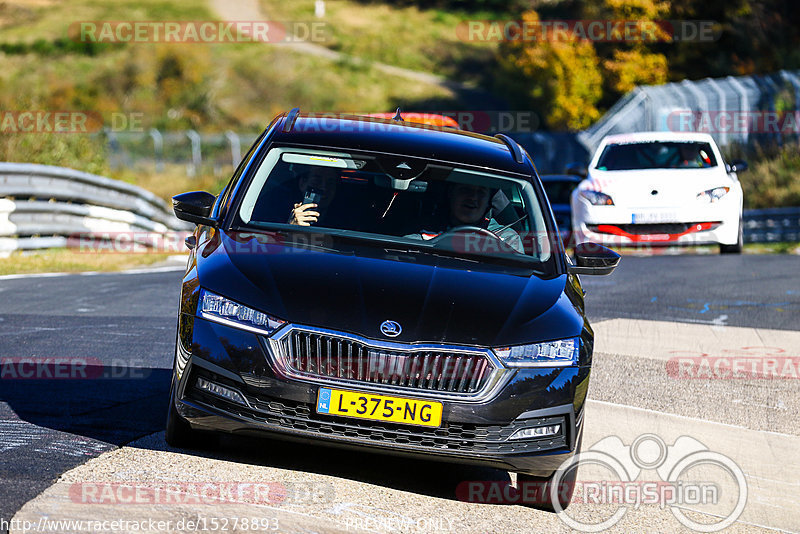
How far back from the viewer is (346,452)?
19.9ft

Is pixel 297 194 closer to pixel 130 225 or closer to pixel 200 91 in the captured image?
pixel 130 225

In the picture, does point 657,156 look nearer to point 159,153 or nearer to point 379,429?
point 379,429

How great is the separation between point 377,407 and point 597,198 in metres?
11.2

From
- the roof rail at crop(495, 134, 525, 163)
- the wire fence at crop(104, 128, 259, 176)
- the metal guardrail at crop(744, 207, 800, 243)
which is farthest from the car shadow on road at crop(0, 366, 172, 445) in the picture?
the wire fence at crop(104, 128, 259, 176)

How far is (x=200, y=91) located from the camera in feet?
184

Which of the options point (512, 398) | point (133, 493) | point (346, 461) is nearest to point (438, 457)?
point (512, 398)

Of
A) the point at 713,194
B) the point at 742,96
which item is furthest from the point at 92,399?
the point at 742,96

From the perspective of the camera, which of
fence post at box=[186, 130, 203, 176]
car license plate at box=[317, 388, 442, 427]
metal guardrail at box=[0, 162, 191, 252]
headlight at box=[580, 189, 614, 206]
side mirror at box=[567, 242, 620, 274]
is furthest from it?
fence post at box=[186, 130, 203, 176]

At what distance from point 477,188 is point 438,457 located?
6.15 feet

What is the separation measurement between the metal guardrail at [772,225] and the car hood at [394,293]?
16.0 m

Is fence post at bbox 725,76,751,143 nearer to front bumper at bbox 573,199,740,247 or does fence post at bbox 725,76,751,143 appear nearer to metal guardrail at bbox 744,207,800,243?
metal guardrail at bbox 744,207,800,243

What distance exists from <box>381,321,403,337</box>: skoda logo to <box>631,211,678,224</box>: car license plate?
35.9 feet

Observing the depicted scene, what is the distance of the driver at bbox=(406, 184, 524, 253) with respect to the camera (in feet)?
21.1

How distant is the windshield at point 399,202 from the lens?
6.26 meters
